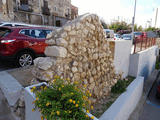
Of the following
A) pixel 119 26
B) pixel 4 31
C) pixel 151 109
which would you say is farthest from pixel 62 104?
pixel 119 26

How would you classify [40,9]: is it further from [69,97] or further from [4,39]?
[69,97]

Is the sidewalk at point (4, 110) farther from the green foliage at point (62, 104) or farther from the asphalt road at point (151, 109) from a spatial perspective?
the asphalt road at point (151, 109)

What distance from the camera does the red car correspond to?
4.37 meters

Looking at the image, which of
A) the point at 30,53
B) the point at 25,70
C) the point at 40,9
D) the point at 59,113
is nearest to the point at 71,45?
the point at 59,113

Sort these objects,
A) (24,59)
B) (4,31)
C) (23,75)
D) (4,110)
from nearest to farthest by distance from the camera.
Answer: (4,110), (23,75), (4,31), (24,59)

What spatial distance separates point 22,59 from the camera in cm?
489

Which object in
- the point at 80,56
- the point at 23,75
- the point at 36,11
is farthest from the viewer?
the point at 36,11

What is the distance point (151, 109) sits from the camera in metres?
5.50

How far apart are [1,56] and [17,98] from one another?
7.61 feet

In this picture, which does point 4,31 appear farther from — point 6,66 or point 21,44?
point 6,66

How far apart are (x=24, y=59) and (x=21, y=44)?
0.64m

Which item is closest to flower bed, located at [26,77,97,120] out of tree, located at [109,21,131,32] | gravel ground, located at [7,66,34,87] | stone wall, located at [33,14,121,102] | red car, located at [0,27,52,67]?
stone wall, located at [33,14,121,102]

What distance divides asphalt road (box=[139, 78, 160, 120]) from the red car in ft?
16.2

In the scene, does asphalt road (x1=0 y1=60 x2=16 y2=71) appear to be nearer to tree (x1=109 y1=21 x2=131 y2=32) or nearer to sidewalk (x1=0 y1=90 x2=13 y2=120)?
sidewalk (x1=0 y1=90 x2=13 y2=120)
